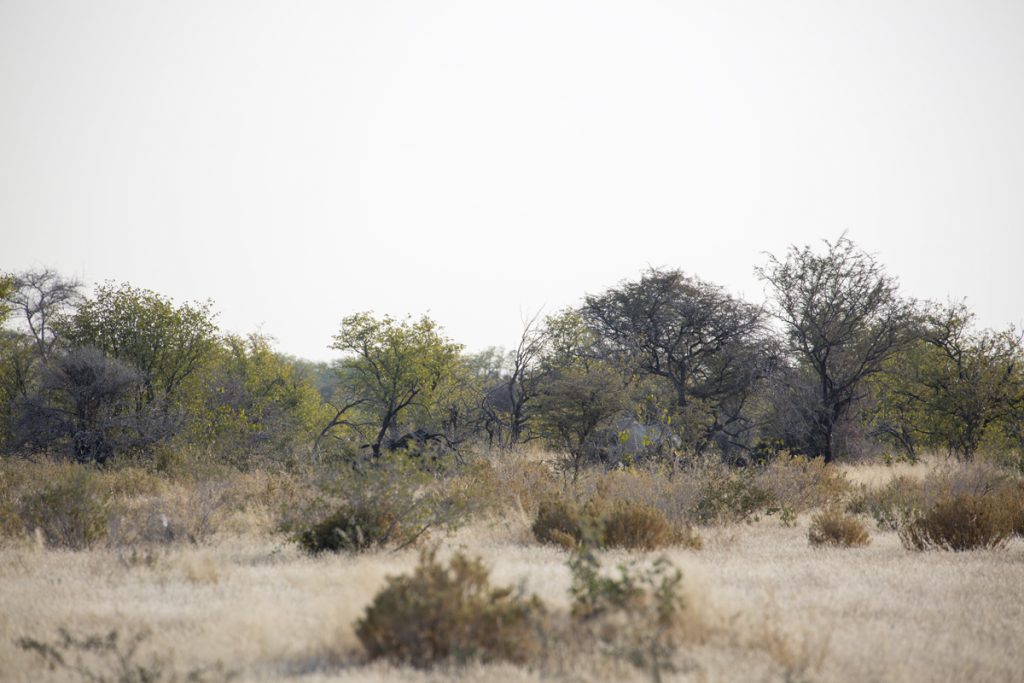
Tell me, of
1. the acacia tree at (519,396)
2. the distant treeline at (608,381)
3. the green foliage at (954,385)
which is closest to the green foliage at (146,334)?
the distant treeline at (608,381)

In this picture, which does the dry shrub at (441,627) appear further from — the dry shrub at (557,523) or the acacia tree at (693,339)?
the acacia tree at (693,339)

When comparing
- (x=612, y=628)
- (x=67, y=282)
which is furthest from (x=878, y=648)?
(x=67, y=282)

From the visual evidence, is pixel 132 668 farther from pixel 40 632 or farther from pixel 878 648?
pixel 878 648

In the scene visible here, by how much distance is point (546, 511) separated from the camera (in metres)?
9.81

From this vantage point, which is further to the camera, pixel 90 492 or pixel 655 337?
pixel 655 337

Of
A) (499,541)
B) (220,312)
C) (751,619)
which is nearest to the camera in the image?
(751,619)

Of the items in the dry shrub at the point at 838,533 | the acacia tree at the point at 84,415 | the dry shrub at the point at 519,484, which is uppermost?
the acacia tree at the point at 84,415

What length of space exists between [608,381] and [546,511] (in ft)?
24.6

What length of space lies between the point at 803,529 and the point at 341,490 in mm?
6639

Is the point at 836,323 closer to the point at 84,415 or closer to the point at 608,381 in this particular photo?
the point at 608,381

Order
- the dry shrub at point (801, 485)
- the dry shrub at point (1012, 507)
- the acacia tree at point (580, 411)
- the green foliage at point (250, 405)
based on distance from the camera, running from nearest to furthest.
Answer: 1. the dry shrub at point (1012, 507)
2. the dry shrub at point (801, 485)
3. the acacia tree at point (580, 411)
4. the green foliage at point (250, 405)

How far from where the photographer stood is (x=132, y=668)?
4641 mm

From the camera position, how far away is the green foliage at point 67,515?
8.98m

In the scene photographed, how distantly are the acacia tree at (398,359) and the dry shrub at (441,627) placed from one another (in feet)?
66.6
